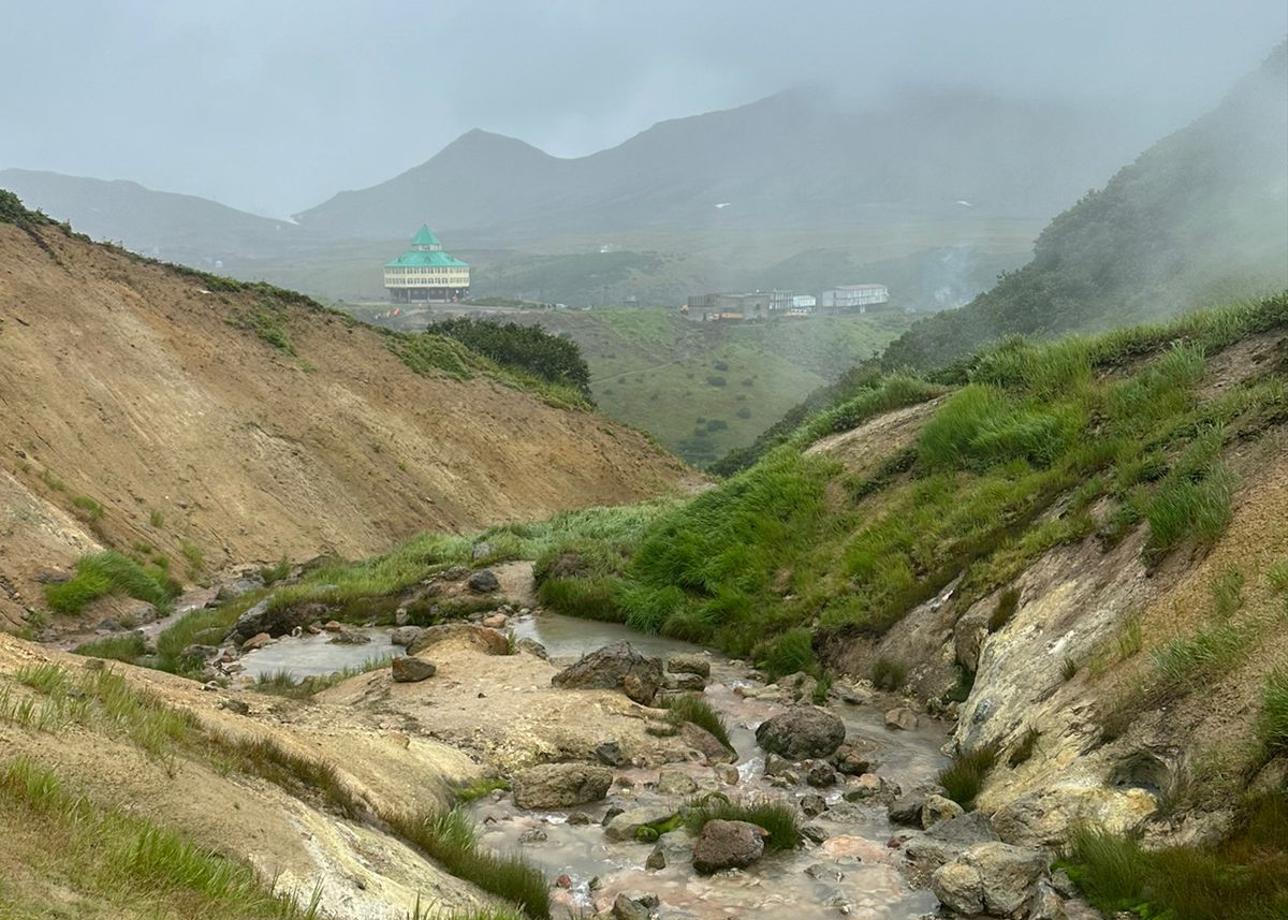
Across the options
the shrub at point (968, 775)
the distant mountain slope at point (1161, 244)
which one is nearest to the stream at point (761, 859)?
the shrub at point (968, 775)

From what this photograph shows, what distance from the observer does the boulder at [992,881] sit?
20.3 ft

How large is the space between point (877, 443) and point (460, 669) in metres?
7.23

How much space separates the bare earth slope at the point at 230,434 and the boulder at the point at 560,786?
1259 centimetres

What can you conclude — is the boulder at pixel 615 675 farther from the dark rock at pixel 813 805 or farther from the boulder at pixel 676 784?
the dark rock at pixel 813 805

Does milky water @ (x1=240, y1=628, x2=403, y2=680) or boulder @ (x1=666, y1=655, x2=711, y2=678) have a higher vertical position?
boulder @ (x1=666, y1=655, x2=711, y2=678)

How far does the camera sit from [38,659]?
7621 mm

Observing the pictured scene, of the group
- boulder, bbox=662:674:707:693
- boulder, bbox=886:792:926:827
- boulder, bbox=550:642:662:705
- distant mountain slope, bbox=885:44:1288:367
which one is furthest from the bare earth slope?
distant mountain slope, bbox=885:44:1288:367

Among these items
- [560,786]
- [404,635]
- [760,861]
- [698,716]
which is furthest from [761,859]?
[404,635]

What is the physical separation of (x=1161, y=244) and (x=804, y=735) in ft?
168

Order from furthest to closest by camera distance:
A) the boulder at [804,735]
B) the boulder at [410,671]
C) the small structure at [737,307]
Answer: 1. the small structure at [737,307]
2. the boulder at [410,671]
3. the boulder at [804,735]

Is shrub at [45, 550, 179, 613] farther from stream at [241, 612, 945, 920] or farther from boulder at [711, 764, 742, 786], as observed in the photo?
boulder at [711, 764, 742, 786]

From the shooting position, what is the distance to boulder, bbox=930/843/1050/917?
6184mm

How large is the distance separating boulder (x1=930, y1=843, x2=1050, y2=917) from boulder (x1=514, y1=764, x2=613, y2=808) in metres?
2.85

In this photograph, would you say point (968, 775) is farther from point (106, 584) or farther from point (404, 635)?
point (106, 584)
